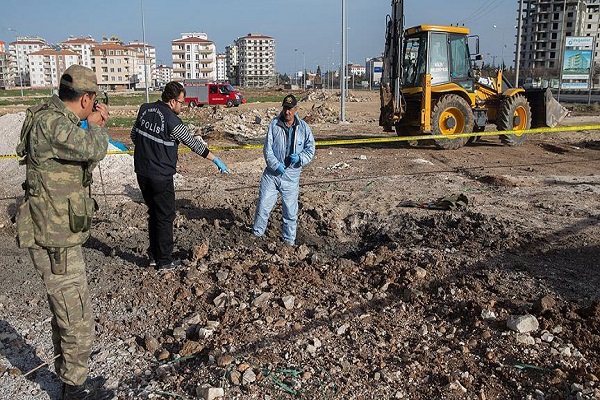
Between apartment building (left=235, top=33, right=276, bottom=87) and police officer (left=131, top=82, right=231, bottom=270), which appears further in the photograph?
apartment building (left=235, top=33, right=276, bottom=87)

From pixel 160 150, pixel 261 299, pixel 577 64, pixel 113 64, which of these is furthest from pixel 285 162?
pixel 113 64

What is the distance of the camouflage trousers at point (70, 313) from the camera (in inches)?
129

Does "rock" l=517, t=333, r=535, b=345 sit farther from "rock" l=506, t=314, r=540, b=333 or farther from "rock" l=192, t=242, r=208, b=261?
"rock" l=192, t=242, r=208, b=261

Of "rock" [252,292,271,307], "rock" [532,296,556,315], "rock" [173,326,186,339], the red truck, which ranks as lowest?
"rock" [173,326,186,339]

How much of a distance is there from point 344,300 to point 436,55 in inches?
381

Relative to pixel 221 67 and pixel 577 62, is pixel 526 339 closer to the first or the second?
pixel 577 62

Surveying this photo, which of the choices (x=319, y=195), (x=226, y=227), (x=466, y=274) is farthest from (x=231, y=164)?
(x=466, y=274)

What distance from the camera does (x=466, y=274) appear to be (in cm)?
508

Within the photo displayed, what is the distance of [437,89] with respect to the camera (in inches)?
510

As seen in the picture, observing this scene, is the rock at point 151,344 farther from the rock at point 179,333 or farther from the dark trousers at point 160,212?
the dark trousers at point 160,212

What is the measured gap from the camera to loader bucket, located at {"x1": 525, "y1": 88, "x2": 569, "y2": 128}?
14727mm

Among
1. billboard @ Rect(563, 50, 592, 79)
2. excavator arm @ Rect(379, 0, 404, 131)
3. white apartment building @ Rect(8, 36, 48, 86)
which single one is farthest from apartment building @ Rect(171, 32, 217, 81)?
excavator arm @ Rect(379, 0, 404, 131)

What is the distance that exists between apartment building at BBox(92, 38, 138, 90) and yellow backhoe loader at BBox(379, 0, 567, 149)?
357 feet

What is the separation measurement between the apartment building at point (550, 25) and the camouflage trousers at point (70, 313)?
324 feet
